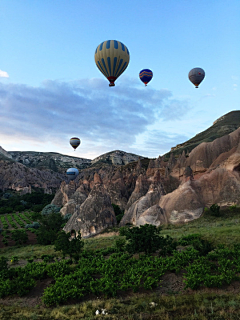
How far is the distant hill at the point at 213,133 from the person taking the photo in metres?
129

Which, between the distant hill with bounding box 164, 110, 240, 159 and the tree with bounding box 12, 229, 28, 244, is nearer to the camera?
the tree with bounding box 12, 229, 28, 244

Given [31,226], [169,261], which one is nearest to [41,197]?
[31,226]

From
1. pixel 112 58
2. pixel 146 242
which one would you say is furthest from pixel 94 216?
pixel 112 58

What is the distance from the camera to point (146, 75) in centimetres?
5712

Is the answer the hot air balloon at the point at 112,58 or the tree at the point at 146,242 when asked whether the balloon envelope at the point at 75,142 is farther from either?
the tree at the point at 146,242

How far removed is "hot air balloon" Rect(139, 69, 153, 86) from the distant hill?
231ft

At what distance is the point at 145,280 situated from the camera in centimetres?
1302

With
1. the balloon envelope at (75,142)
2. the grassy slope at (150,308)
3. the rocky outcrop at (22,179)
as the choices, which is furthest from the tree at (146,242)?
the rocky outcrop at (22,179)

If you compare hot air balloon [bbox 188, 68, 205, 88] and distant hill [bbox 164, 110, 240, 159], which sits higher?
distant hill [bbox 164, 110, 240, 159]

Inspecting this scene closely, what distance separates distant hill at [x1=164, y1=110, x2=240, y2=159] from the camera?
129m

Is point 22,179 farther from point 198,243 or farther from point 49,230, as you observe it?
point 198,243

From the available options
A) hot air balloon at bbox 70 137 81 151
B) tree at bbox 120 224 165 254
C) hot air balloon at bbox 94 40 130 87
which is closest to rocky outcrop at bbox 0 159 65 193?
hot air balloon at bbox 70 137 81 151

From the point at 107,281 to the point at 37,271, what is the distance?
5.80 meters

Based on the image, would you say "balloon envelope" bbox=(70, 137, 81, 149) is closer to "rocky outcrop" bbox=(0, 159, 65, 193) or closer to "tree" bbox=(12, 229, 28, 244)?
"rocky outcrop" bbox=(0, 159, 65, 193)
